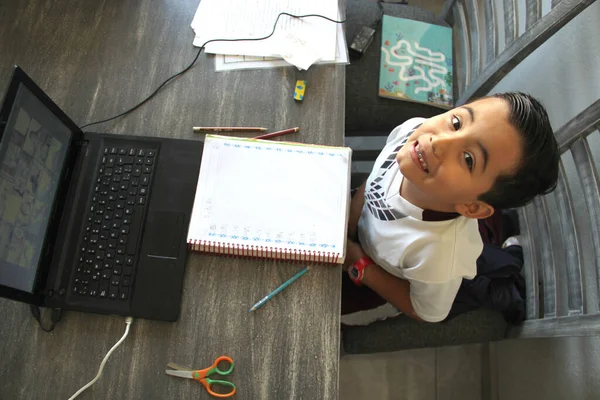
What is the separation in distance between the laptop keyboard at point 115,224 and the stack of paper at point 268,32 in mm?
286

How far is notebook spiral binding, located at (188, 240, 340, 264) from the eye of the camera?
2.38 feet

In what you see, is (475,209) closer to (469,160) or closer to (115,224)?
(469,160)

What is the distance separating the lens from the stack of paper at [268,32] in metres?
0.91

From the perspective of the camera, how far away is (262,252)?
738mm

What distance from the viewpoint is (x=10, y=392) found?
69cm

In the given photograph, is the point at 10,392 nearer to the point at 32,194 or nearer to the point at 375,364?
the point at 32,194

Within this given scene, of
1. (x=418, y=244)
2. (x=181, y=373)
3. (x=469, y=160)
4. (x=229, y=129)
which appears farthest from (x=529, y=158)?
(x=181, y=373)

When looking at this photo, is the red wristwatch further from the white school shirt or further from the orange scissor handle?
the orange scissor handle

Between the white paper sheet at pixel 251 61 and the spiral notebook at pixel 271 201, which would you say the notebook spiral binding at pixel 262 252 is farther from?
the white paper sheet at pixel 251 61

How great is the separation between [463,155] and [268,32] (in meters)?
0.50

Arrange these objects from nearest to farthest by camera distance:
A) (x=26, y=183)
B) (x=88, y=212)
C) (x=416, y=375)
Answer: (x=26, y=183) → (x=88, y=212) → (x=416, y=375)

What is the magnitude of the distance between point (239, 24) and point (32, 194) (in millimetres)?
549

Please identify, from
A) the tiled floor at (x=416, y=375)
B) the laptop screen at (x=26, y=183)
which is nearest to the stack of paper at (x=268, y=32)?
the laptop screen at (x=26, y=183)

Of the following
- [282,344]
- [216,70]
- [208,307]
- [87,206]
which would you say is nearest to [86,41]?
[216,70]
